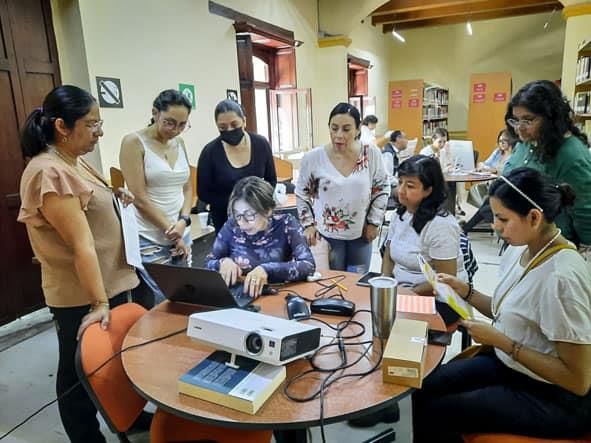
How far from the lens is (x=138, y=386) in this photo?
1011 mm

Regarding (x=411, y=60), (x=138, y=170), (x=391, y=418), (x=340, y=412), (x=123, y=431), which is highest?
(x=411, y=60)

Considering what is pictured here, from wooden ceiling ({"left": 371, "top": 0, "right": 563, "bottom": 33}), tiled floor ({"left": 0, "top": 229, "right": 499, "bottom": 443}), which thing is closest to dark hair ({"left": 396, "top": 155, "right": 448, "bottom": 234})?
tiled floor ({"left": 0, "top": 229, "right": 499, "bottom": 443})

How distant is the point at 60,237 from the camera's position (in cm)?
134

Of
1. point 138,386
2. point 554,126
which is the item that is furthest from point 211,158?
point 554,126

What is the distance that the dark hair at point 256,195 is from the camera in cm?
167

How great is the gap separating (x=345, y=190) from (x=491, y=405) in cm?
124

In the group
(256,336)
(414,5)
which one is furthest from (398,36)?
(256,336)

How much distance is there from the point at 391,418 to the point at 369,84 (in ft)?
26.5

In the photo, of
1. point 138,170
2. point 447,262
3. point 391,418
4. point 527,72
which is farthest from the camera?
point 527,72

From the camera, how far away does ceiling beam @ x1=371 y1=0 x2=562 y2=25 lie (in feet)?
26.0

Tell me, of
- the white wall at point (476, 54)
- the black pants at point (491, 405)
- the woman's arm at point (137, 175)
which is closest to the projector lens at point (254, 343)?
the black pants at point (491, 405)

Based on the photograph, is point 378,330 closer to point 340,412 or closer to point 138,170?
point 340,412

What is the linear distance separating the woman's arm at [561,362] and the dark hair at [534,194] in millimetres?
359

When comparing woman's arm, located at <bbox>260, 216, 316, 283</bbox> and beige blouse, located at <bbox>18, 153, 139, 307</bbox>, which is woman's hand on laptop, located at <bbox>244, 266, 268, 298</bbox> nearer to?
woman's arm, located at <bbox>260, 216, 316, 283</bbox>
